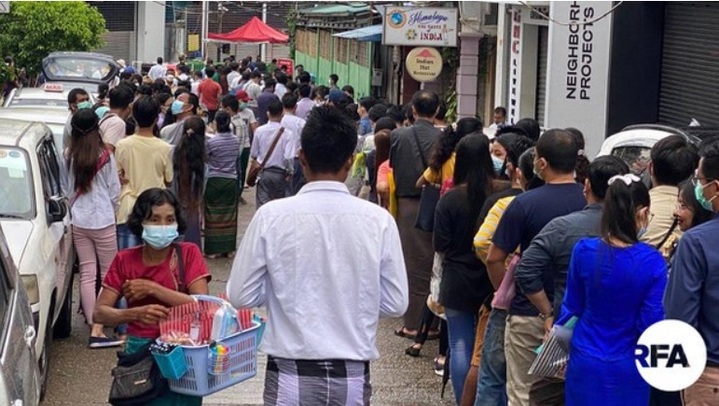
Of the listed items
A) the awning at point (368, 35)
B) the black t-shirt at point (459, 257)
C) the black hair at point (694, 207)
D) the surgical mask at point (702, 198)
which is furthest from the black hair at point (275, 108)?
the awning at point (368, 35)

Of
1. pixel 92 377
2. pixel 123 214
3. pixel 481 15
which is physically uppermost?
pixel 481 15

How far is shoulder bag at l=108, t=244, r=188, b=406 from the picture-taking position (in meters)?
5.71

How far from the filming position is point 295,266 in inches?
189

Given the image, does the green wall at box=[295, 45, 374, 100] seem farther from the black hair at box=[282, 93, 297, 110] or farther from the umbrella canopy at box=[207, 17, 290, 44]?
the black hair at box=[282, 93, 297, 110]

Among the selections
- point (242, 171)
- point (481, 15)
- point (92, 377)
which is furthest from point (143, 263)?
point (481, 15)

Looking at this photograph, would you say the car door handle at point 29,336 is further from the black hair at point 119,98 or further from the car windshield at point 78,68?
the car windshield at point 78,68

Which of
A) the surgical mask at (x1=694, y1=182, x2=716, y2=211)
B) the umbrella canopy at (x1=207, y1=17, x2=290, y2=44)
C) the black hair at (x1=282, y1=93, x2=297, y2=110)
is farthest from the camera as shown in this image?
the umbrella canopy at (x1=207, y1=17, x2=290, y2=44)

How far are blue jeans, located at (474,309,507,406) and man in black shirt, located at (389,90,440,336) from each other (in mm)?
2935

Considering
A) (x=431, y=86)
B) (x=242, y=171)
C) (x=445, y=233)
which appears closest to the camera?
(x=445, y=233)

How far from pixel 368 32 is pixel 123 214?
16.5m

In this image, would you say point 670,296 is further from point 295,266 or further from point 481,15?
point 481,15

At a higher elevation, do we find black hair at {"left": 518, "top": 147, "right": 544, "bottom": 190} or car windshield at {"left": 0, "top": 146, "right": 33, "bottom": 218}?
black hair at {"left": 518, "top": 147, "right": 544, "bottom": 190}

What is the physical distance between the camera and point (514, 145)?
7996 millimetres

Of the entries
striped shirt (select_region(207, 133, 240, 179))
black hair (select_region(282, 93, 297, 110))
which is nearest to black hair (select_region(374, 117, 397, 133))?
striped shirt (select_region(207, 133, 240, 179))
